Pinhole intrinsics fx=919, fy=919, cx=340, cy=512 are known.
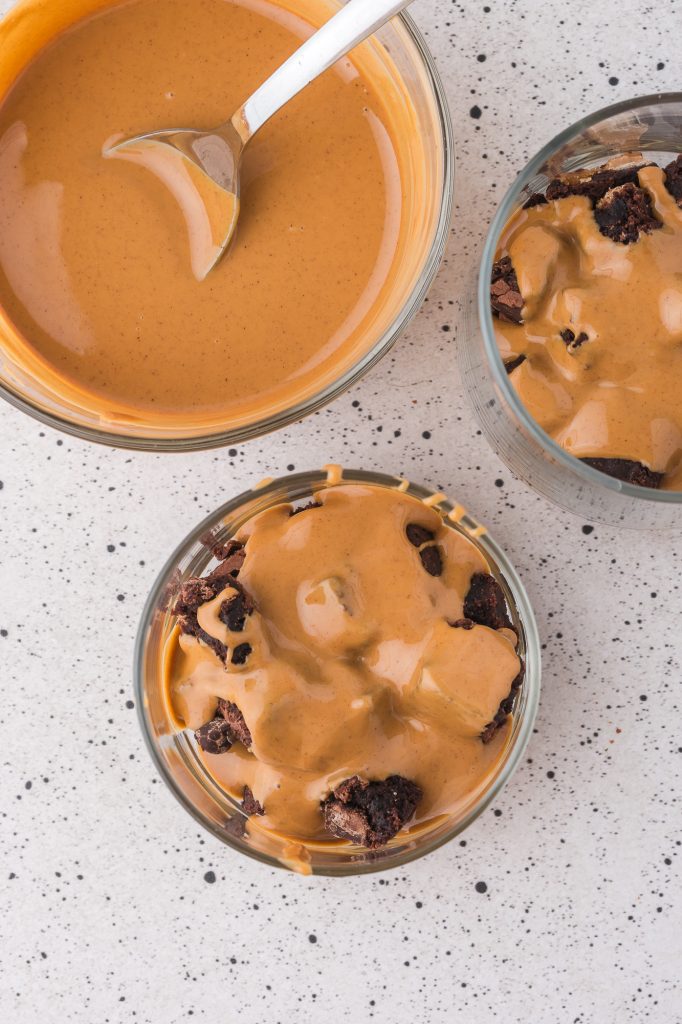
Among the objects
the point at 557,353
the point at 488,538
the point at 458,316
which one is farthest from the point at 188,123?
the point at 488,538

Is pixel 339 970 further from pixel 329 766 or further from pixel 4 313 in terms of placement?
pixel 4 313

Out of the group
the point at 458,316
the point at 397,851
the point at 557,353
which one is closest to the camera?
the point at 557,353

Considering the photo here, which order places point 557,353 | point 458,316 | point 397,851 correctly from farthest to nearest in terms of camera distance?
1. point 458,316
2. point 397,851
3. point 557,353

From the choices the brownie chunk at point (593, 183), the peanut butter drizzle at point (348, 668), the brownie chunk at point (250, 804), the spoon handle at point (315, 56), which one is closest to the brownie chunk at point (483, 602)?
the peanut butter drizzle at point (348, 668)

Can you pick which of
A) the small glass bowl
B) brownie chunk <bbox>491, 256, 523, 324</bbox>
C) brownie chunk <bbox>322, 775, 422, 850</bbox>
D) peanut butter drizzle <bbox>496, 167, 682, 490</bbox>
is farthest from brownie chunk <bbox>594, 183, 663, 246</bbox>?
brownie chunk <bbox>322, 775, 422, 850</bbox>

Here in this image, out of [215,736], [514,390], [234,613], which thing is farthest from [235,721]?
[514,390]

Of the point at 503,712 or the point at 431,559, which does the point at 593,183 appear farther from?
the point at 503,712
